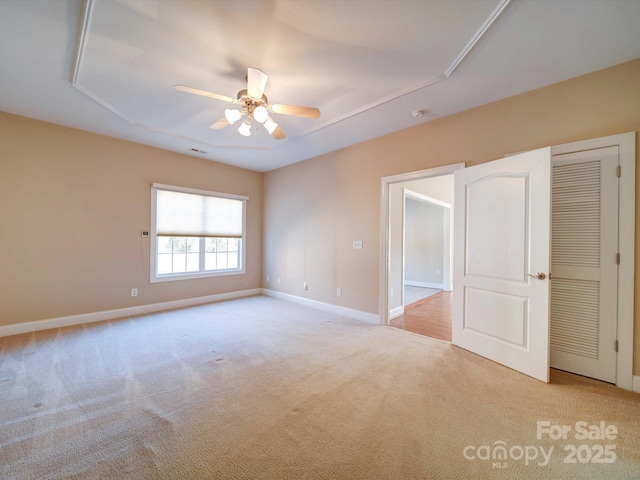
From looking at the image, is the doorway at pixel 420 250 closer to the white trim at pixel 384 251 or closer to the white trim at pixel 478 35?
the white trim at pixel 384 251

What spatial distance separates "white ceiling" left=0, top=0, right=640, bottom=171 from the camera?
1760mm

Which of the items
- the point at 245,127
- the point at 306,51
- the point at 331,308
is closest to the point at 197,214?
the point at 245,127

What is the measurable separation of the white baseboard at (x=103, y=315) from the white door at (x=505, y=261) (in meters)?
4.45

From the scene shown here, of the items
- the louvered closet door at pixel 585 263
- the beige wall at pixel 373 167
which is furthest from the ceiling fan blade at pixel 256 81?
the louvered closet door at pixel 585 263

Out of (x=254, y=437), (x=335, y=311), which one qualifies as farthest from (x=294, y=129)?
(x=254, y=437)

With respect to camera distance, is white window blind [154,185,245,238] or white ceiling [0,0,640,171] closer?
white ceiling [0,0,640,171]

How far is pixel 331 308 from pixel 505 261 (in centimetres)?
278

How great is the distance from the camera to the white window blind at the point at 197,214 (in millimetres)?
4602

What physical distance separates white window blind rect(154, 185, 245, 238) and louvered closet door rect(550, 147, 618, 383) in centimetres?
525

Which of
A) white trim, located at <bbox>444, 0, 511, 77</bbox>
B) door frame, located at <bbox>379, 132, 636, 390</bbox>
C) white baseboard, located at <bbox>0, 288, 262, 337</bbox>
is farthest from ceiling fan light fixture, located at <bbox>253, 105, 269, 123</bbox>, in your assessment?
white baseboard, located at <bbox>0, 288, 262, 337</bbox>

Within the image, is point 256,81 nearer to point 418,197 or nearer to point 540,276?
point 540,276

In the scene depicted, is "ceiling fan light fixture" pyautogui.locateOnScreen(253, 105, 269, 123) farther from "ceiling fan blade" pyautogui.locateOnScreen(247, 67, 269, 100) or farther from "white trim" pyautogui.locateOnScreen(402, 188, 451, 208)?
"white trim" pyautogui.locateOnScreen(402, 188, 451, 208)

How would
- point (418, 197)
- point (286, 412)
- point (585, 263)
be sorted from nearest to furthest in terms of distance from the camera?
point (286, 412), point (585, 263), point (418, 197)

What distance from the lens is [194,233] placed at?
4.97m
